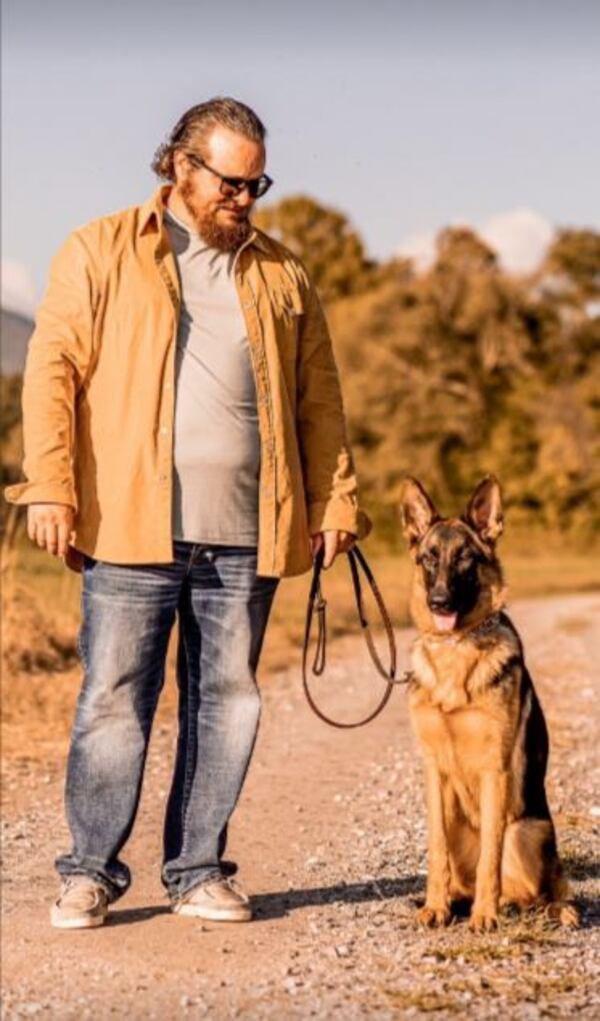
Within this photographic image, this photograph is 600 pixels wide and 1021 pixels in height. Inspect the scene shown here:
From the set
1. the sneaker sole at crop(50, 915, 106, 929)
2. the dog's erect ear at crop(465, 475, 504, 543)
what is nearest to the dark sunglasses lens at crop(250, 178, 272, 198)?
the dog's erect ear at crop(465, 475, 504, 543)

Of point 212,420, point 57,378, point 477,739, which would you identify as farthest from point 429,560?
point 57,378

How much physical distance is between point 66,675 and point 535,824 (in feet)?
20.1

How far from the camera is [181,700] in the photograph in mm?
5582

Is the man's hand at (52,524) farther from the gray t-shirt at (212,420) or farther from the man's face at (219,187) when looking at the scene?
the man's face at (219,187)

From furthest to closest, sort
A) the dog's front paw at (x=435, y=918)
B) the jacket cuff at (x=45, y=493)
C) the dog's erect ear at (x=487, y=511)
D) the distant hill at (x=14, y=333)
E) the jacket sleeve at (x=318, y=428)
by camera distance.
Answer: the distant hill at (x=14, y=333)
the dog's erect ear at (x=487, y=511)
the jacket sleeve at (x=318, y=428)
the dog's front paw at (x=435, y=918)
the jacket cuff at (x=45, y=493)

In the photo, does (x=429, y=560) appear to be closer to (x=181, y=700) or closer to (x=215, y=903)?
(x=181, y=700)

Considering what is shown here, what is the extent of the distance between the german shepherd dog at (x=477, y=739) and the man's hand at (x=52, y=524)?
1.24 m

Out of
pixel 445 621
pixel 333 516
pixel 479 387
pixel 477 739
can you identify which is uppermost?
pixel 479 387

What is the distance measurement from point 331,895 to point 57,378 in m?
→ 2.15

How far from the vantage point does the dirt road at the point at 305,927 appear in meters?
4.72

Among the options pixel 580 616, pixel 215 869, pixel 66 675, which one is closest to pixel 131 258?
pixel 215 869

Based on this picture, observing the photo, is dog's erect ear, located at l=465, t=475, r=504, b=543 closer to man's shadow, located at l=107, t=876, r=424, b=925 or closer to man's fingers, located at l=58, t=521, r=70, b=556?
man's shadow, located at l=107, t=876, r=424, b=925

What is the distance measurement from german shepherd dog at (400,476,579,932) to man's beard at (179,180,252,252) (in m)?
1.06

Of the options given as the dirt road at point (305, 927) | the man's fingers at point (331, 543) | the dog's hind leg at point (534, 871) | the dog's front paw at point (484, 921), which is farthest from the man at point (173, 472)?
the dog's hind leg at point (534, 871)
